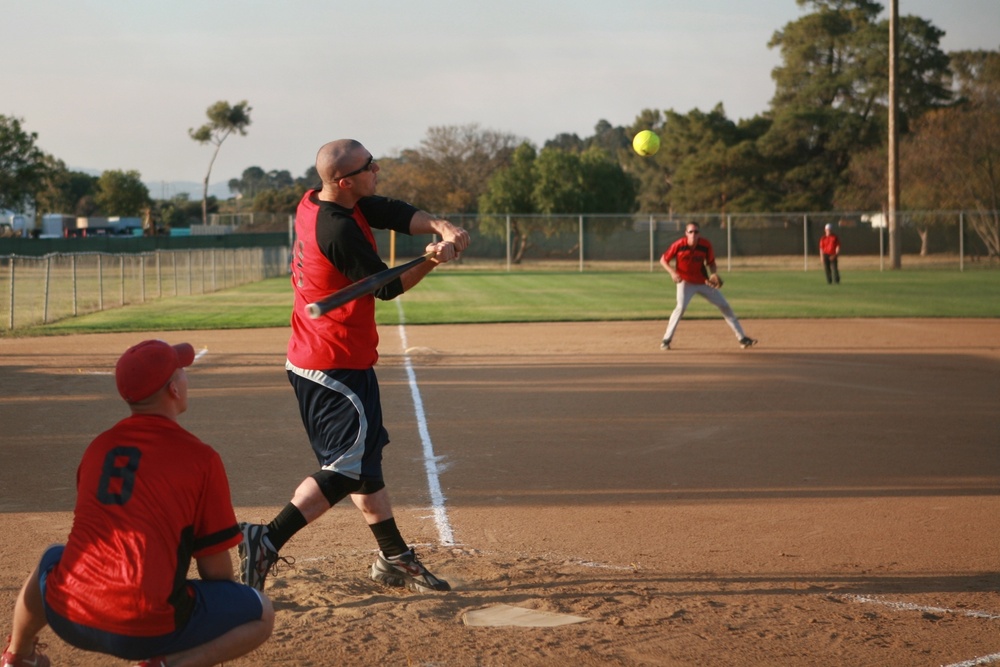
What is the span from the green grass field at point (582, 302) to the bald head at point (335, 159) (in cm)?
1704

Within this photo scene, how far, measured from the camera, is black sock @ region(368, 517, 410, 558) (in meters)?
5.42

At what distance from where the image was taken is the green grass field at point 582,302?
23.1 meters

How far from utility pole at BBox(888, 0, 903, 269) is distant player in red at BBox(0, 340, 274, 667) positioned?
45.2 meters

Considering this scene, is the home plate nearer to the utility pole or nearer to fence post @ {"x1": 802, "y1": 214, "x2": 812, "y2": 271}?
the utility pole

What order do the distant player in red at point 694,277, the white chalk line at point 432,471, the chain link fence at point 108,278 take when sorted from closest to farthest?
the white chalk line at point 432,471, the distant player in red at point 694,277, the chain link fence at point 108,278

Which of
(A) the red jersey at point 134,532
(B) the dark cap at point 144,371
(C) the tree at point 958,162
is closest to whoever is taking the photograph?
(A) the red jersey at point 134,532

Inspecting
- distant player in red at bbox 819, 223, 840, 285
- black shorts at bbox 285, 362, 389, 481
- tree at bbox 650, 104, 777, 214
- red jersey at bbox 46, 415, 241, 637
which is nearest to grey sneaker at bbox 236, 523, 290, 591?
black shorts at bbox 285, 362, 389, 481

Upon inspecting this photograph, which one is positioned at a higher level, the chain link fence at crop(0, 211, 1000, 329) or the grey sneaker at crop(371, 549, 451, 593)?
the chain link fence at crop(0, 211, 1000, 329)

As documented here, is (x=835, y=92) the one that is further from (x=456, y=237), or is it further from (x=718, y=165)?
(x=456, y=237)

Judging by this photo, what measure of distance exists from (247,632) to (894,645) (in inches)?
111

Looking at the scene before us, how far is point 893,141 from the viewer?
4625 cm

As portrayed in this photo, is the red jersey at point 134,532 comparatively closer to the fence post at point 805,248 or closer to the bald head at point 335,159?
the bald head at point 335,159

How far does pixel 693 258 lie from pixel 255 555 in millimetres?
12811

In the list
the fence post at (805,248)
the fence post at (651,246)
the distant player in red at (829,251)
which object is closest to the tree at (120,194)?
the fence post at (651,246)
